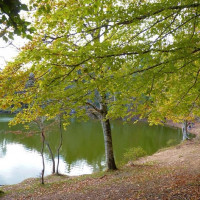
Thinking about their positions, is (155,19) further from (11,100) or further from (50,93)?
(11,100)

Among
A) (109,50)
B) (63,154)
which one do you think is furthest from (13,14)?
(63,154)

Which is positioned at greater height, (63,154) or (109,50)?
(109,50)

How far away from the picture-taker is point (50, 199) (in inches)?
290

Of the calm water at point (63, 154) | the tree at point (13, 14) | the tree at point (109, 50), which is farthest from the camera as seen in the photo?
the calm water at point (63, 154)

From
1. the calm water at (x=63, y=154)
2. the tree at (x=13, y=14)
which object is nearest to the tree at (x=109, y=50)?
the tree at (x=13, y=14)

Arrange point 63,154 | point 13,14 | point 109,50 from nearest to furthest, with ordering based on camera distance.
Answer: point 13,14
point 109,50
point 63,154

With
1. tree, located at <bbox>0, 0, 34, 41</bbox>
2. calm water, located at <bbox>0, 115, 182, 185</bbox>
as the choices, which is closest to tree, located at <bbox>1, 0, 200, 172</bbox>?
tree, located at <bbox>0, 0, 34, 41</bbox>

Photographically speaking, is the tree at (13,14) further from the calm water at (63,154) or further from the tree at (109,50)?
the calm water at (63,154)

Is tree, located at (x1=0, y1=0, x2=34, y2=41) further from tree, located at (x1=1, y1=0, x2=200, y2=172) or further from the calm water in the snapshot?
the calm water

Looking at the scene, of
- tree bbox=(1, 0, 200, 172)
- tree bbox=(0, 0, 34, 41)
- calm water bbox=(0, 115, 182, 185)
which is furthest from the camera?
calm water bbox=(0, 115, 182, 185)

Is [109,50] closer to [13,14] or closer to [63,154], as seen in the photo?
[13,14]

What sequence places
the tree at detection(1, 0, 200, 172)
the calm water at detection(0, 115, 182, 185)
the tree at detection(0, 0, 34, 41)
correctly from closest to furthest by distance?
the tree at detection(0, 0, 34, 41), the tree at detection(1, 0, 200, 172), the calm water at detection(0, 115, 182, 185)

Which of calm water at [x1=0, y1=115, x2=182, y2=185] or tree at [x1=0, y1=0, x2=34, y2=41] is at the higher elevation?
tree at [x1=0, y1=0, x2=34, y2=41]

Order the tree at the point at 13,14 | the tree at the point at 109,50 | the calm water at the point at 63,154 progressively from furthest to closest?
the calm water at the point at 63,154
the tree at the point at 109,50
the tree at the point at 13,14
